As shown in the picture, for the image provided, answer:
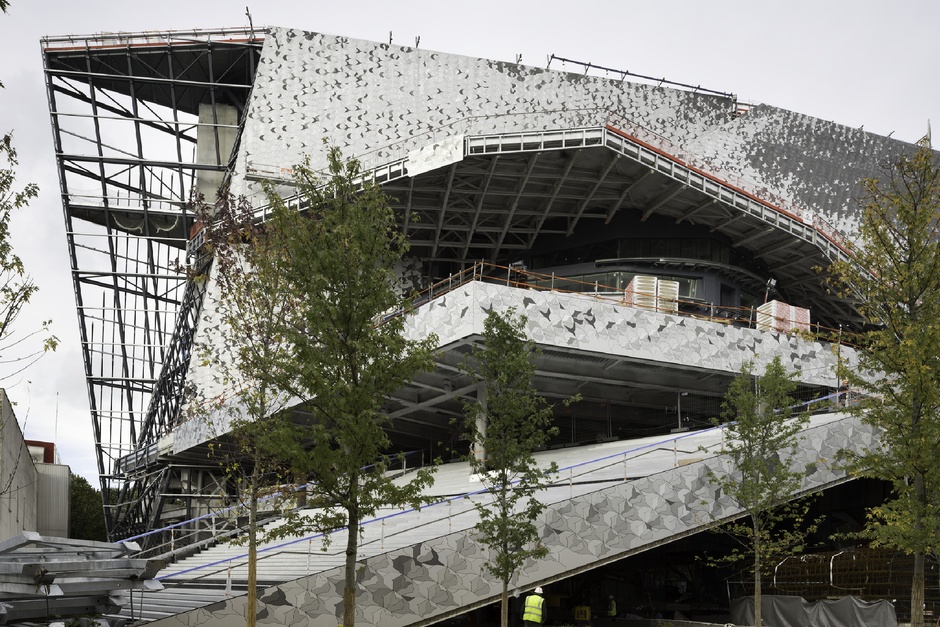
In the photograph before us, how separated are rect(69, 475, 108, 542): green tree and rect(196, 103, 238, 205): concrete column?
3298cm

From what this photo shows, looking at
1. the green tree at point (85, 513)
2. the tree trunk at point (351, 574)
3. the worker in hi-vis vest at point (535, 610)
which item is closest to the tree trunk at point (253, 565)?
the tree trunk at point (351, 574)

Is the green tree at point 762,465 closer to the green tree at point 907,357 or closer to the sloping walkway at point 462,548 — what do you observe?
the sloping walkway at point 462,548

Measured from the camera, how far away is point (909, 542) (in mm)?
16781

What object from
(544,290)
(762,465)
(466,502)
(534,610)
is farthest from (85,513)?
(762,465)

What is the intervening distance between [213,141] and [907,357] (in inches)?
1858

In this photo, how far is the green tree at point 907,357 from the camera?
16953 mm

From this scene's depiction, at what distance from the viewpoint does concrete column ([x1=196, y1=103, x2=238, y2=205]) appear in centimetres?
5606

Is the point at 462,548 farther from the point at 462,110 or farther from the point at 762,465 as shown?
the point at 462,110

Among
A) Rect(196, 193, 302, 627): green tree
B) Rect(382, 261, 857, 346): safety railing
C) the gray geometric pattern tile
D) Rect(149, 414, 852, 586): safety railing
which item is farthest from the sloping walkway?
the gray geometric pattern tile

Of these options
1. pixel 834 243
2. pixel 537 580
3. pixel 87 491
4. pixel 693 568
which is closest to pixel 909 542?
pixel 537 580

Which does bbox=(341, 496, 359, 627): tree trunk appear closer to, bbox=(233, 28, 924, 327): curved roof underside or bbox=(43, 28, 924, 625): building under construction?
bbox=(43, 28, 924, 625): building under construction

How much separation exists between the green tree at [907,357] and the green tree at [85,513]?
70.3m

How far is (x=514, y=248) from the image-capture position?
47.8 meters

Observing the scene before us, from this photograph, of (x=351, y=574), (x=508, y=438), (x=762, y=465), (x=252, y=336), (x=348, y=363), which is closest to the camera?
(x=351, y=574)
